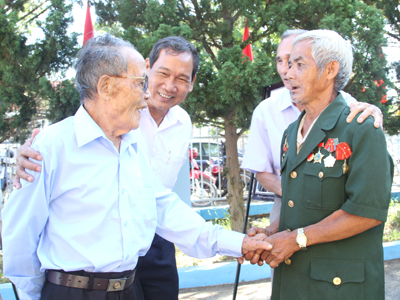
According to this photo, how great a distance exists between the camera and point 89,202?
1712 mm

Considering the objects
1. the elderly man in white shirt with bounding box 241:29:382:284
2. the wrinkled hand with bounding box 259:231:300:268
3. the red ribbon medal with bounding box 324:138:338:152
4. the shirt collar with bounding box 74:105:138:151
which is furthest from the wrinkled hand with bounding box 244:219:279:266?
the shirt collar with bounding box 74:105:138:151

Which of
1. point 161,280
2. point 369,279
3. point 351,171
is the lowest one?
point 161,280

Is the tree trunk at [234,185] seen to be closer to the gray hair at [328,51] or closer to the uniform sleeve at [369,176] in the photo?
the gray hair at [328,51]

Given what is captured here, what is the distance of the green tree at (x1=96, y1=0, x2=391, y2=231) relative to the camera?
4402mm

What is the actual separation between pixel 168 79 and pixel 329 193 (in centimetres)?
154

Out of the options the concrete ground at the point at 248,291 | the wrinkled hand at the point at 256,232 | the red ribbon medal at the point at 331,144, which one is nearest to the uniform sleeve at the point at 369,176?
the red ribbon medal at the point at 331,144

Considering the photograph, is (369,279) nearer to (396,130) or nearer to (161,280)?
(161,280)

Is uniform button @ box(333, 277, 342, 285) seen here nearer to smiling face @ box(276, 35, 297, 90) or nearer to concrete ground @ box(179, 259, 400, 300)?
smiling face @ box(276, 35, 297, 90)

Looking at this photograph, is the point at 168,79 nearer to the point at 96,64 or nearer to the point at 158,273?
the point at 96,64

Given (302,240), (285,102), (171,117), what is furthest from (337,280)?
(171,117)

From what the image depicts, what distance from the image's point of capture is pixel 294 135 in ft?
7.00

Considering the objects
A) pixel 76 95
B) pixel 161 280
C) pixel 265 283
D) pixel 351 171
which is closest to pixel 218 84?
pixel 76 95

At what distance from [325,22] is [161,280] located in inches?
141

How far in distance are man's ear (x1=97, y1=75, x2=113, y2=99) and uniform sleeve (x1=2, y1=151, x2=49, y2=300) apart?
1.36 ft
